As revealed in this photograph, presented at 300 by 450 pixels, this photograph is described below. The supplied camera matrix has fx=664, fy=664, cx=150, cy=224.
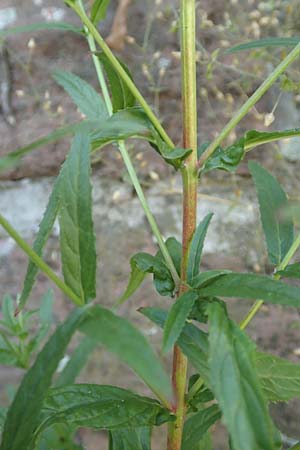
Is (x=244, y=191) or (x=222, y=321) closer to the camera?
(x=222, y=321)

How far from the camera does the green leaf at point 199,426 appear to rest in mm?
555

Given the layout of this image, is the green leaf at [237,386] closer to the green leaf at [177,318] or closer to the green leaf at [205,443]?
the green leaf at [177,318]

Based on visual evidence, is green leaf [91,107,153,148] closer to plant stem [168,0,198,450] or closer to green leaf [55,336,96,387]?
plant stem [168,0,198,450]

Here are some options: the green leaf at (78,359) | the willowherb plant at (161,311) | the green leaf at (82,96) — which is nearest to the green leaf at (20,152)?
the willowherb plant at (161,311)

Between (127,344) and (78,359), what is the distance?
0.14 metres

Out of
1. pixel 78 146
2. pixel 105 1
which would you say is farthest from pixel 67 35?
pixel 78 146

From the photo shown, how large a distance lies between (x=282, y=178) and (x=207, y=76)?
195 mm

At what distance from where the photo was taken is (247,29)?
1005 millimetres

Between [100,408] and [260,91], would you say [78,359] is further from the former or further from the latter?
[260,91]

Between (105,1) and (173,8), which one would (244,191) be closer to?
(173,8)

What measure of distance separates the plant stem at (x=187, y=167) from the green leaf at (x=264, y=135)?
0.04 m

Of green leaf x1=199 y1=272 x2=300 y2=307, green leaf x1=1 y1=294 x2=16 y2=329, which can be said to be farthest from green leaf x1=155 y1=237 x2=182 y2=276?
green leaf x1=1 y1=294 x2=16 y2=329

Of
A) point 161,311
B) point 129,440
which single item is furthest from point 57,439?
point 161,311

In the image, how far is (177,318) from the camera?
41 centimetres
